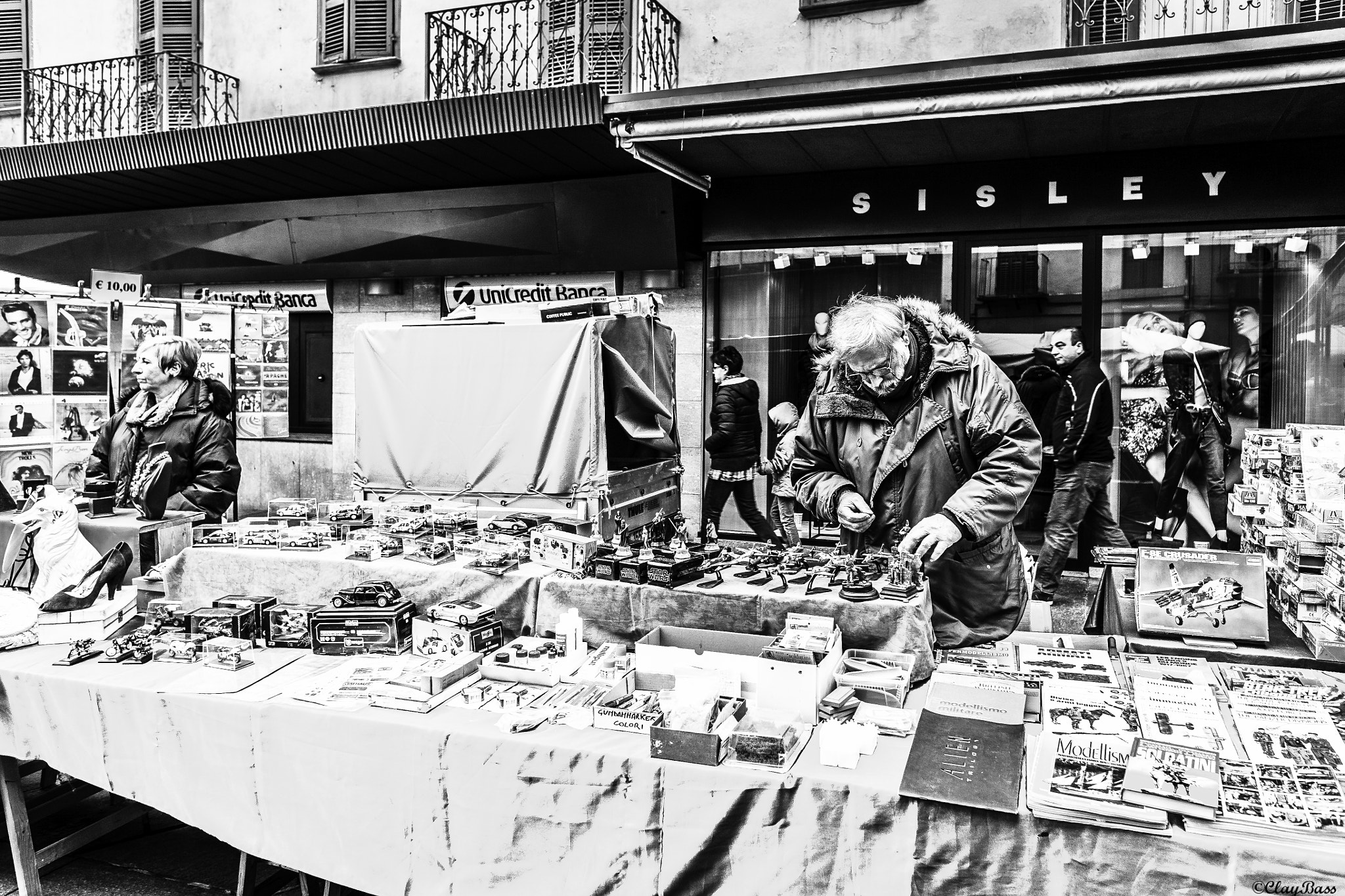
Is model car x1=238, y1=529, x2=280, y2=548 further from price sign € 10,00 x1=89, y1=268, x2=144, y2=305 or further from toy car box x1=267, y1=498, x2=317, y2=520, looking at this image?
price sign € 10,00 x1=89, y1=268, x2=144, y2=305

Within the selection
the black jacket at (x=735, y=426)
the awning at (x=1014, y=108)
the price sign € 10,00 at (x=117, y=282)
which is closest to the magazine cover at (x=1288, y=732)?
the awning at (x=1014, y=108)

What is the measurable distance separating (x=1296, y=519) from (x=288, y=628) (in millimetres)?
4321

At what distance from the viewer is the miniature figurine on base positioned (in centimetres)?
348

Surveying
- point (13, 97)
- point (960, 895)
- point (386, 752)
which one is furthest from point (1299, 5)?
point (13, 97)

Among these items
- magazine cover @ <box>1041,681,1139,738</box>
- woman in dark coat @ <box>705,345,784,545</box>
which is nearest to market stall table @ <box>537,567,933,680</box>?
magazine cover @ <box>1041,681,1139,738</box>

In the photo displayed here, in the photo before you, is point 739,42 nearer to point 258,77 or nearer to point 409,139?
point 409,139

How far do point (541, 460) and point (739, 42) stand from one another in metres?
5.33

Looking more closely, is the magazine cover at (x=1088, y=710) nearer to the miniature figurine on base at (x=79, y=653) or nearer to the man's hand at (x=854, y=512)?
the man's hand at (x=854, y=512)

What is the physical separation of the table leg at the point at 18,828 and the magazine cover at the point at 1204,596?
416 cm

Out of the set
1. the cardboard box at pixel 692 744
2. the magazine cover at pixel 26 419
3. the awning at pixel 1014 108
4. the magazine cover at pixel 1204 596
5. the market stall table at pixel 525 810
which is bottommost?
the market stall table at pixel 525 810

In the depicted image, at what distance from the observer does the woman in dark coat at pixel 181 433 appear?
5.76m

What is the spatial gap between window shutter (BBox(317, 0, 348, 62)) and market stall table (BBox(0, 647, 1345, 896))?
8850mm

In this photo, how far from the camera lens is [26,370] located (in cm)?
775

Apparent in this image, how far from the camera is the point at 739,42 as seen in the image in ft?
28.5
